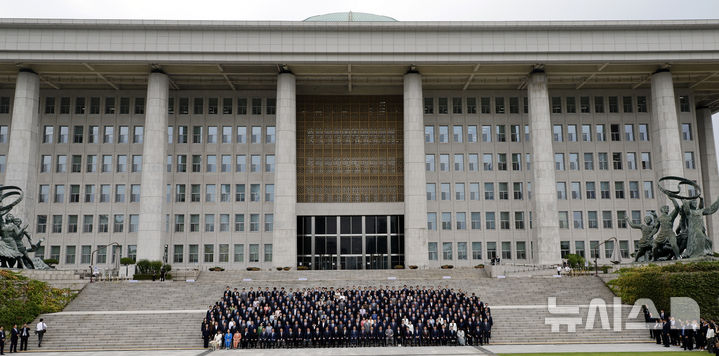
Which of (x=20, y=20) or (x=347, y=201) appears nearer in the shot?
(x=20, y=20)

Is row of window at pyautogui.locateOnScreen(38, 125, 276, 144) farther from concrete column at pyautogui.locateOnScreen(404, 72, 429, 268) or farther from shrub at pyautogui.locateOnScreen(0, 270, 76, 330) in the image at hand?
shrub at pyautogui.locateOnScreen(0, 270, 76, 330)

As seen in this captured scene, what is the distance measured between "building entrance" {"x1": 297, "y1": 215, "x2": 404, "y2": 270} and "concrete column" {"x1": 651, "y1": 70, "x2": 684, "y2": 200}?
2122 cm

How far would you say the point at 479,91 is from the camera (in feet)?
172

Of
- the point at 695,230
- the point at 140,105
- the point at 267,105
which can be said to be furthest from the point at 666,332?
the point at 140,105

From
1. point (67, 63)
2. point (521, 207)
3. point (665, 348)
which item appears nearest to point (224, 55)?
point (67, 63)

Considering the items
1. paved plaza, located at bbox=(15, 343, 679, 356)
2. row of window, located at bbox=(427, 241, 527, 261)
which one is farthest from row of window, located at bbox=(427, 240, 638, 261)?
paved plaza, located at bbox=(15, 343, 679, 356)

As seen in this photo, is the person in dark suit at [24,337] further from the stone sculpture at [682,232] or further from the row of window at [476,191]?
the row of window at [476,191]

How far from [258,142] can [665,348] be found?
36.8 meters

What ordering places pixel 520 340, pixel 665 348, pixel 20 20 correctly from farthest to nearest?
pixel 20 20
pixel 520 340
pixel 665 348

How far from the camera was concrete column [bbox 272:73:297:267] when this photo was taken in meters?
44.2

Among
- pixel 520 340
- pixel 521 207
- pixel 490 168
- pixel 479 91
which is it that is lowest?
pixel 520 340

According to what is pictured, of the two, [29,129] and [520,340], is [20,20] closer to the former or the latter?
[29,129]

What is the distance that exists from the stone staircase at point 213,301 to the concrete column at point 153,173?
230 inches

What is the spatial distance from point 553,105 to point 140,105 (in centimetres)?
3653
